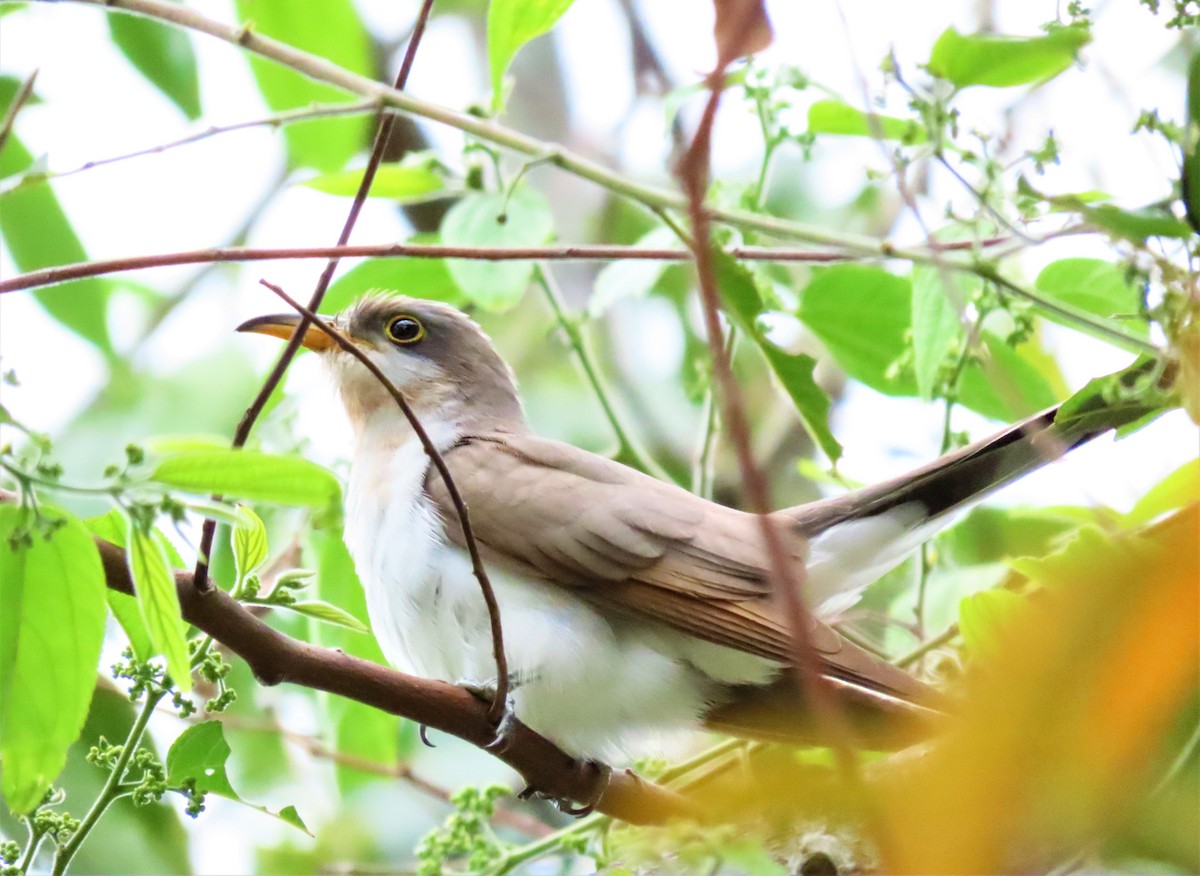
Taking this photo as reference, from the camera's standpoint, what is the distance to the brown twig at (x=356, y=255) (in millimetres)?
2039

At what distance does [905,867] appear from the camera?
2.62 feet

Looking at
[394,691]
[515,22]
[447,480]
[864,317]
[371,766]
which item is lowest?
[371,766]

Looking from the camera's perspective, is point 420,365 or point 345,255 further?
point 420,365

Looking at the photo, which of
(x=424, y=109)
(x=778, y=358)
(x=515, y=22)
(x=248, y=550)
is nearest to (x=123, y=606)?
(x=248, y=550)

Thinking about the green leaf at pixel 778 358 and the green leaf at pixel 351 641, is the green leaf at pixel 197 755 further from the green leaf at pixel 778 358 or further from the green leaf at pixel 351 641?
the green leaf at pixel 351 641

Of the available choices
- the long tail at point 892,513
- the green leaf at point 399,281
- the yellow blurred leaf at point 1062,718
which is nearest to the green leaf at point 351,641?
the green leaf at point 399,281

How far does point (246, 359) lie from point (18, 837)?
282 cm

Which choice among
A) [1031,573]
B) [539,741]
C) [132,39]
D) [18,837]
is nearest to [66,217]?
[132,39]

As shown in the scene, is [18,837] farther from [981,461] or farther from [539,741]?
[981,461]

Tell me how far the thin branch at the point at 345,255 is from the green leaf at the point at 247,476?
24.1 inches

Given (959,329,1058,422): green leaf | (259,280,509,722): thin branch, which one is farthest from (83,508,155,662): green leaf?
(959,329,1058,422): green leaf

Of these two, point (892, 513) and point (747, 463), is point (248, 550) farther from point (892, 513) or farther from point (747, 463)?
point (892, 513)

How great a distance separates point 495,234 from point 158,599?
1.78 m

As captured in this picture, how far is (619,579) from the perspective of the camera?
319 centimetres
